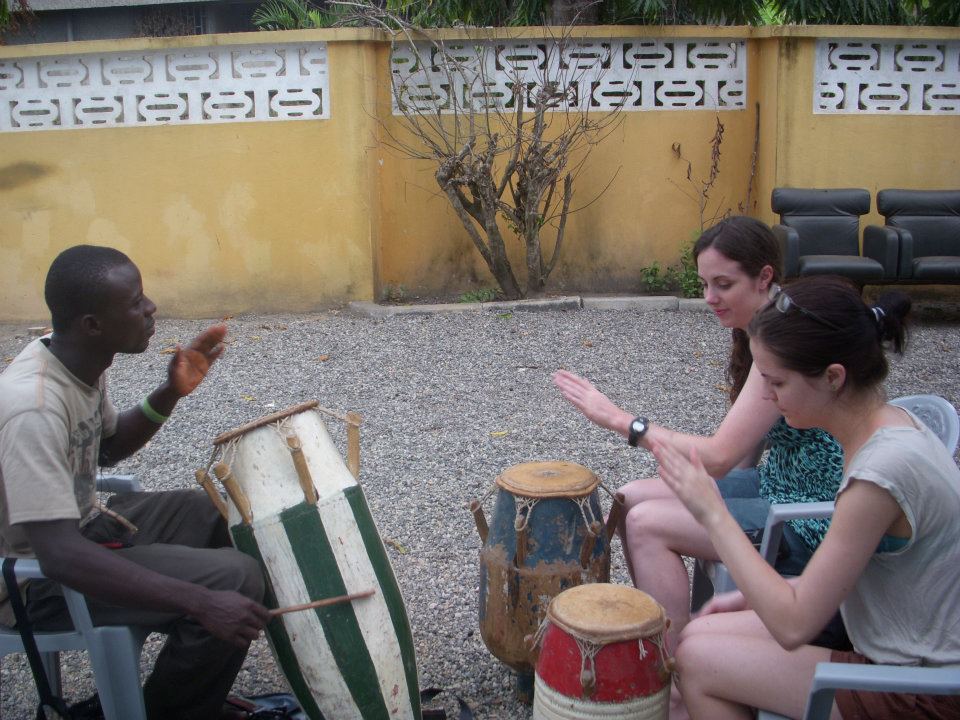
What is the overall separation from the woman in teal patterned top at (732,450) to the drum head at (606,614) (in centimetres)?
39

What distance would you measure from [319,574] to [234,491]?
0.28 m

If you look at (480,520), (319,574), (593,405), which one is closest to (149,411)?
(319,574)

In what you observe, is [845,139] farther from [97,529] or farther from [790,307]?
[97,529]

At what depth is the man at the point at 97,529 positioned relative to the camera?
2.14 m

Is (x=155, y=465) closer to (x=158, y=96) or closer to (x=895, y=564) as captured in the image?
(x=895, y=564)

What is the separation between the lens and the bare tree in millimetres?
7984

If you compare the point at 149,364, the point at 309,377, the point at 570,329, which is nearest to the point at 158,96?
the point at 149,364

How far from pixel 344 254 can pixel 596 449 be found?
13.5 feet

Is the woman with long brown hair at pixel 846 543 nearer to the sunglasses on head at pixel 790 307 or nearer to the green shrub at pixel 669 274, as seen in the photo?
the sunglasses on head at pixel 790 307

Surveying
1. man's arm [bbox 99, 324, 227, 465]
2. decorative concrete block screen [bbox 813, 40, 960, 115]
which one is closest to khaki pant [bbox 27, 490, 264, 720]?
man's arm [bbox 99, 324, 227, 465]

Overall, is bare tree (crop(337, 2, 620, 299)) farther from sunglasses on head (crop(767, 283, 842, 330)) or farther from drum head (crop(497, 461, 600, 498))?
sunglasses on head (crop(767, 283, 842, 330))

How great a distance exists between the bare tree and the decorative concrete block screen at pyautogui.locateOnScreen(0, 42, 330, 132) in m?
0.73

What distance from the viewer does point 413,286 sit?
875 centimetres

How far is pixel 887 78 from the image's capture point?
828 centimetres
